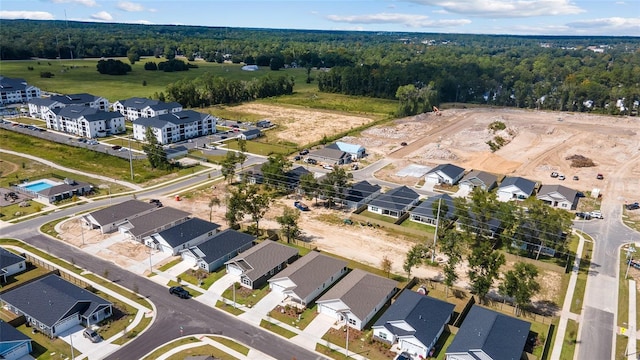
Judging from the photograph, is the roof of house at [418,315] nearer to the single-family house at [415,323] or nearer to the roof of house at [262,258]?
the single-family house at [415,323]

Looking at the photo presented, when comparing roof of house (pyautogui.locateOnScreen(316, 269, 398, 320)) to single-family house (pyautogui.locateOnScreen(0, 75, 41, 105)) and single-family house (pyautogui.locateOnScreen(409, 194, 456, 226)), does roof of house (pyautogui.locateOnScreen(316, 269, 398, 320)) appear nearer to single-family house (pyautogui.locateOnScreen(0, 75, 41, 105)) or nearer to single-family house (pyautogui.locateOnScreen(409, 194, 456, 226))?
single-family house (pyautogui.locateOnScreen(409, 194, 456, 226))

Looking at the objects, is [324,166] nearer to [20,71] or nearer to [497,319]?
[497,319]

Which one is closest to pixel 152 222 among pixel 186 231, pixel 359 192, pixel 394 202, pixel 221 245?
pixel 186 231

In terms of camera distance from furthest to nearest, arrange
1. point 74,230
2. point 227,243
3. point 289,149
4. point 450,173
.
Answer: point 289,149 → point 450,173 → point 74,230 → point 227,243

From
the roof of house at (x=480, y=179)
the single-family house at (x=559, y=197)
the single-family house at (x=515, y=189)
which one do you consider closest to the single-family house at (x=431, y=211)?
the roof of house at (x=480, y=179)

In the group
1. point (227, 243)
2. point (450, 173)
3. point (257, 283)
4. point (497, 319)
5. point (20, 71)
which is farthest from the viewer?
point (20, 71)

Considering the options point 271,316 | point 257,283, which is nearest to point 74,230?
point 257,283
